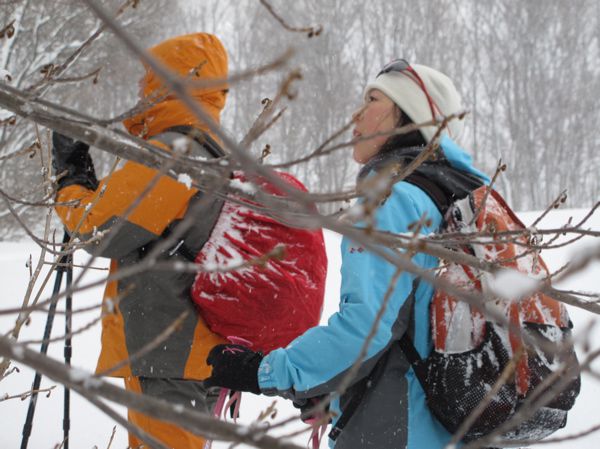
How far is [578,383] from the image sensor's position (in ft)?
5.61

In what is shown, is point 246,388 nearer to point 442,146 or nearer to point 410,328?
point 410,328

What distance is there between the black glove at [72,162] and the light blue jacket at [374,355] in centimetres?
115

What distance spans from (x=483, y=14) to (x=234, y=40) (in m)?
9.42

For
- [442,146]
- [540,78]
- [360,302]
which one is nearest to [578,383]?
[360,302]

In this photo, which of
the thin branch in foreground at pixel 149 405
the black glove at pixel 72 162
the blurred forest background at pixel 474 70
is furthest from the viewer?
the blurred forest background at pixel 474 70

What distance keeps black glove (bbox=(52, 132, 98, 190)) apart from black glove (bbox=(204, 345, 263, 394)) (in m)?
0.96

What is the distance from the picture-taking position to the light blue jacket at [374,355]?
1.67 metres

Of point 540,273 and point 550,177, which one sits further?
point 550,177

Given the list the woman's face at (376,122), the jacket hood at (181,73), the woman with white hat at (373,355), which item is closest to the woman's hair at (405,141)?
the woman's face at (376,122)

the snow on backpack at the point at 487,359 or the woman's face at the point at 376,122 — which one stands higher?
the woman's face at the point at 376,122

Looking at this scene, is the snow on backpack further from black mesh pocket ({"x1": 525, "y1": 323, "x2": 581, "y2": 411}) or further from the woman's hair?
the woman's hair

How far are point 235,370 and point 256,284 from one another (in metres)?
0.45

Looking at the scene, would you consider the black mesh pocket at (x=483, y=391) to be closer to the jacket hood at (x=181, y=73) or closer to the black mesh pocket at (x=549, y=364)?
the black mesh pocket at (x=549, y=364)

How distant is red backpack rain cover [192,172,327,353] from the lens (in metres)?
2.19
